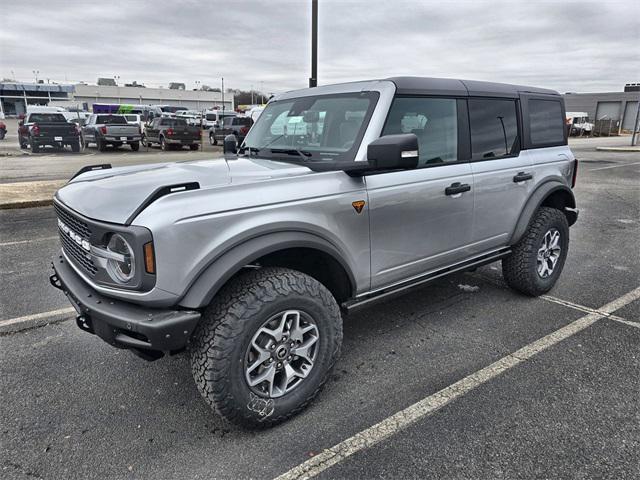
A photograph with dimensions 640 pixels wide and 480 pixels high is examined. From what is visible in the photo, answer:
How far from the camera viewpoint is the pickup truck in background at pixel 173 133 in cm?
2305

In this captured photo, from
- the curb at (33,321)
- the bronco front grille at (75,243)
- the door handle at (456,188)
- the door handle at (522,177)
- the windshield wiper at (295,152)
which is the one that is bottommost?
the curb at (33,321)

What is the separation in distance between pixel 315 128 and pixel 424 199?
37.8 inches

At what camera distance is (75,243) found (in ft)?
8.99

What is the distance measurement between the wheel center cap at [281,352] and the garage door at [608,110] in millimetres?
73007

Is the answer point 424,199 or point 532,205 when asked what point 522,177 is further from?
point 424,199

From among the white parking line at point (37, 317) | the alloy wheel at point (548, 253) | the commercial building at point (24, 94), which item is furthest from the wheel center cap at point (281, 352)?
the commercial building at point (24, 94)

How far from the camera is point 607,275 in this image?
5.24 metres

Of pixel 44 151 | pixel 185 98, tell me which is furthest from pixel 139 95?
pixel 44 151

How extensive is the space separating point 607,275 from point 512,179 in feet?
7.26

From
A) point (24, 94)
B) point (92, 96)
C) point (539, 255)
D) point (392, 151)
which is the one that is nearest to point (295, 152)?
point (392, 151)

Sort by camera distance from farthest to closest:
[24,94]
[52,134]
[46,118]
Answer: [24,94]
[46,118]
[52,134]

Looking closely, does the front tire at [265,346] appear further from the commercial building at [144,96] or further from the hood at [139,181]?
the commercial building at [144,96]

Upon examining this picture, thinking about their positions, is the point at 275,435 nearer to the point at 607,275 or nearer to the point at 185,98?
the point at 607,275

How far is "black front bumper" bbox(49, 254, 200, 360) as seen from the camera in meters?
2.19
